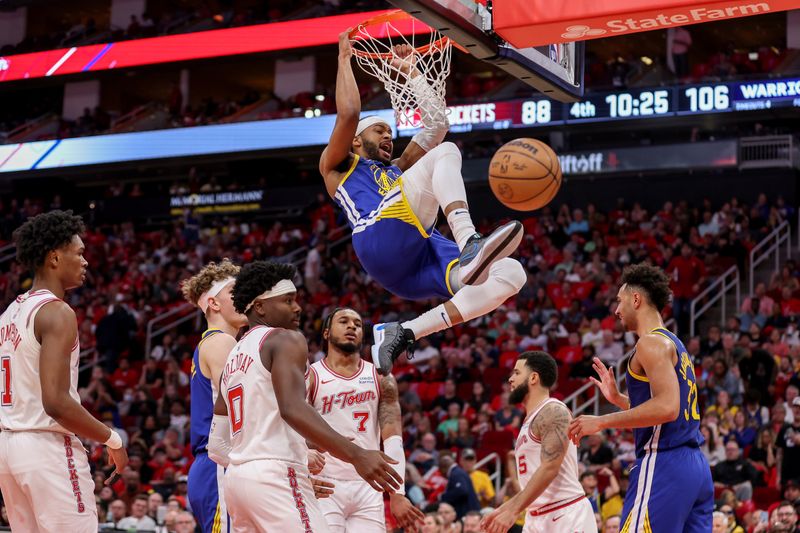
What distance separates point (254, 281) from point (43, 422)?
1189 mm

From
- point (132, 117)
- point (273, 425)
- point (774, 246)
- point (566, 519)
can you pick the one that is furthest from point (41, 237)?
point (132, 117)

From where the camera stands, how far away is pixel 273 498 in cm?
484

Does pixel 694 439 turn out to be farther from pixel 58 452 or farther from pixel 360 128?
pixel 58 452

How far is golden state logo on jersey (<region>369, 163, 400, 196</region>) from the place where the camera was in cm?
617

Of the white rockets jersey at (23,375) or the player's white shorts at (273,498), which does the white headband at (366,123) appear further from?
the player's white shorts at (273,498)

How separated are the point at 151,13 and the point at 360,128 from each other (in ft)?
77.1

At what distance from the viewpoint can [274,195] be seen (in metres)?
24.7

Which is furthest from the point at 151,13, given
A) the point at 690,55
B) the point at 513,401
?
the point at 513,401

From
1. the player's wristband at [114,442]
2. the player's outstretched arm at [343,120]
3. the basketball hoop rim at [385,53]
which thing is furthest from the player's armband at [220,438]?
the basketball hoop rim at [385,53]

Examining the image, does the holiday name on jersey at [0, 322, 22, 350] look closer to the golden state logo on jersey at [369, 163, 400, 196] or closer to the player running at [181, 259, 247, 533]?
the player running at [181, 259, 247, 533]

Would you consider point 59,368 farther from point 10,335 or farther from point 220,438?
point 220,438

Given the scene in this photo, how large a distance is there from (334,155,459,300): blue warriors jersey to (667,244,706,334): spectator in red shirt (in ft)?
35.6

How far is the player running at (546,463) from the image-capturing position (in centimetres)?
693

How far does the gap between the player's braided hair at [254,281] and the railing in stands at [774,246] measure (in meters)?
13.6
